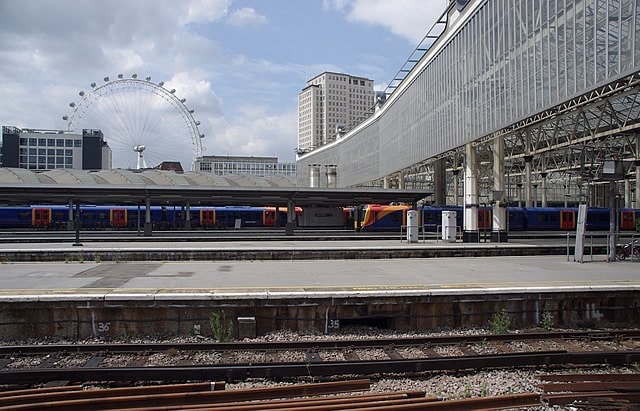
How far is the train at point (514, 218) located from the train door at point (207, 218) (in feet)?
44.8

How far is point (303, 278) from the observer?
15500 millimetres

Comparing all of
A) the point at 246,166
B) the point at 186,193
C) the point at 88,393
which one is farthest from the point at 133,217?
the point at 246,166

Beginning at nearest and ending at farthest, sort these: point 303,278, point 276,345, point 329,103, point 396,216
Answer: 1. point 276,345
2. point 303,278
3. point 396,216
4. point 329,103

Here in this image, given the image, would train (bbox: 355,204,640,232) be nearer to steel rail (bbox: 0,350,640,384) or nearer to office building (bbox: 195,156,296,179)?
steel rail (bbox: 0,350,640,384)

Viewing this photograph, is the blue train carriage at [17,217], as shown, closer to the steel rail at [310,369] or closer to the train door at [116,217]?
the train door at [116,217]

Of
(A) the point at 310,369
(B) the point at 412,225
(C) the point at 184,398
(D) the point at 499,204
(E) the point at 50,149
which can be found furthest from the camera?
(E) the point at 50,149

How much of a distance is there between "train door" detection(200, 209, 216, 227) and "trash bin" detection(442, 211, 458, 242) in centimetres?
2372

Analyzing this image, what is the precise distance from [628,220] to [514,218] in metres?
10.5

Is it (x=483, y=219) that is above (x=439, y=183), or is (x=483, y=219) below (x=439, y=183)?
below

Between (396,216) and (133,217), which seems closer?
(396,216)

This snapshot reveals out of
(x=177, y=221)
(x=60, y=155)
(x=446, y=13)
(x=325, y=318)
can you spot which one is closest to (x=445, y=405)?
(x=325, y=318)

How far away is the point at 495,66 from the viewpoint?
28.3m

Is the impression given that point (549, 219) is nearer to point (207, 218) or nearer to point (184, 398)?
point (207, 218)

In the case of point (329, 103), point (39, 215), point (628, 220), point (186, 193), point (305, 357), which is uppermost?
point (329, 103)
